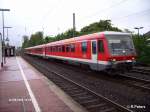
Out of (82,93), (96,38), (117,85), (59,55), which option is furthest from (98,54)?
(59,55)

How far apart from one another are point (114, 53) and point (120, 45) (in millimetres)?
797

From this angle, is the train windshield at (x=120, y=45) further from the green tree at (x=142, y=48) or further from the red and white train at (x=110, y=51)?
the green tree at (x=142, y=48)

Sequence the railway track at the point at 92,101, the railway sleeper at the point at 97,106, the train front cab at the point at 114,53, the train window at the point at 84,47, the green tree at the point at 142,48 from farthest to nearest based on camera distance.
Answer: the green tree at the point at 142,48
the train window at the point at 84,47
the train front cab at the point at 114,53
the railway sleeper at the point at 97,106
the railway track at the point at 92,101

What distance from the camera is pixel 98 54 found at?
55.2 feet

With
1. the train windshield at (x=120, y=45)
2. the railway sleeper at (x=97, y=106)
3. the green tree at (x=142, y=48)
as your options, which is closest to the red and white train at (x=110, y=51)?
the train windshield at (x=120, y=45)

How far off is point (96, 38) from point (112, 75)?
2.59 meters

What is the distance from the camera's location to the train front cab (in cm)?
1558

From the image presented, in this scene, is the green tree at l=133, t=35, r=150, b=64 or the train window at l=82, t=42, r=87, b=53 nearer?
the train window at l=82, t=42, r=87, b=53

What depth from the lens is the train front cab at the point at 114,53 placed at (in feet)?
51.1

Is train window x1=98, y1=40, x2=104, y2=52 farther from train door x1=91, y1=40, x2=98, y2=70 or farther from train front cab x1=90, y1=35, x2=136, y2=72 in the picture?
train door x1=91, y1=40, x2=98, y2=70

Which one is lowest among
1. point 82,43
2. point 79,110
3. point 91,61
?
point 79,110

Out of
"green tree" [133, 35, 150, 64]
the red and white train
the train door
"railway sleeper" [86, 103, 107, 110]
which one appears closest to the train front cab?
the red and white train

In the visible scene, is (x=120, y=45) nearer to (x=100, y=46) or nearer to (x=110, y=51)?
(x=110, y=51)

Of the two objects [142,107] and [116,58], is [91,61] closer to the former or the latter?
[116,58]
